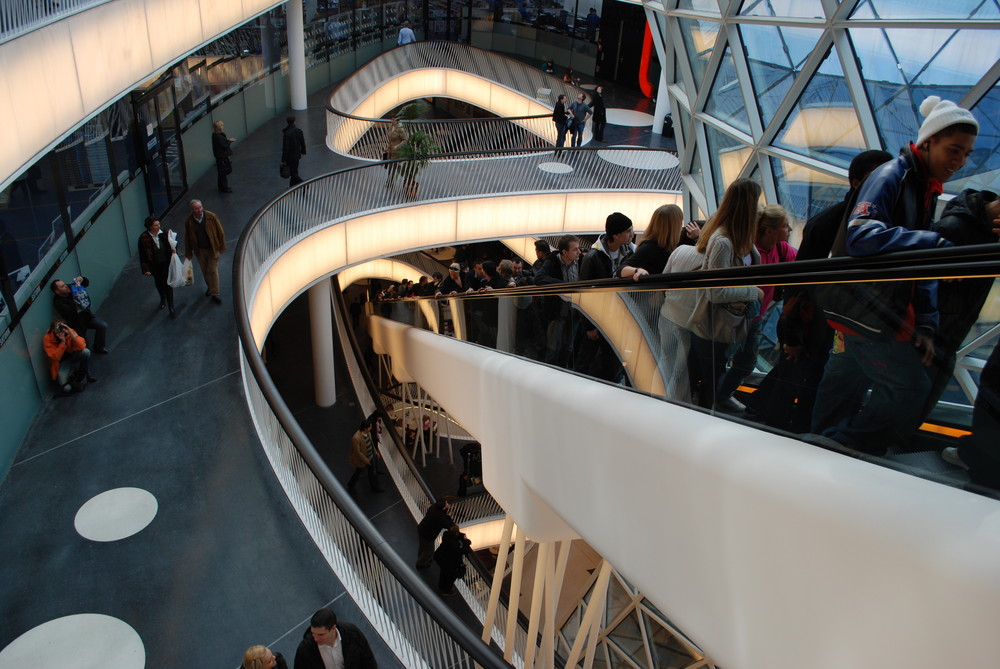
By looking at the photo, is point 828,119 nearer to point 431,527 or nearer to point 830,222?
point 830,222

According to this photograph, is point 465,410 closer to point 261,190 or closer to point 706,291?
point 706,291

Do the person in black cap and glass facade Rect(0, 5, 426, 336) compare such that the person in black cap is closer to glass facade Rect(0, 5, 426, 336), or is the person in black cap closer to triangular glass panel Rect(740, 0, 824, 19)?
triangular glass panel Rect(740, 0, 824, 19)

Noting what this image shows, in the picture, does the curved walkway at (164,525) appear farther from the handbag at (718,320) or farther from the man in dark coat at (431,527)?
the handbag at (718,320)

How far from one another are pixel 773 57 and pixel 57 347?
930 cm

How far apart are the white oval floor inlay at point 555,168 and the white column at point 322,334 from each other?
6.04 metres

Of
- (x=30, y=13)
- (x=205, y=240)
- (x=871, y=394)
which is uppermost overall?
Answer: (x=30, y=13)

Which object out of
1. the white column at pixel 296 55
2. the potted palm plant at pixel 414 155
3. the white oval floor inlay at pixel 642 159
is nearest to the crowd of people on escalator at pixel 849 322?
the potted palm plant at pixel 414 155

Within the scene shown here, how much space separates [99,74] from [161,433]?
13.1ft

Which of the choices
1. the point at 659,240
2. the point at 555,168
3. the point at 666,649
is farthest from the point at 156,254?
the point at 666,649

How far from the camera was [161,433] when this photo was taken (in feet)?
24.8

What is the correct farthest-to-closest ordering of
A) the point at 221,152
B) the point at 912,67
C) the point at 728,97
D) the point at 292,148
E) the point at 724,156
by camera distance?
the point at 292,148, the point at 221,152, the point at 724,156, the point at 728,97, the point at 912,67

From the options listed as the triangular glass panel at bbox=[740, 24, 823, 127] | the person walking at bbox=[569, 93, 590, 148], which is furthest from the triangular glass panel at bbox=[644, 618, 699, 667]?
the person walking at bbox=[569, 93, 590, 148]

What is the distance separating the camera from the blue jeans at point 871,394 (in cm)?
254

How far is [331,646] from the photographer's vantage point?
5.15m
